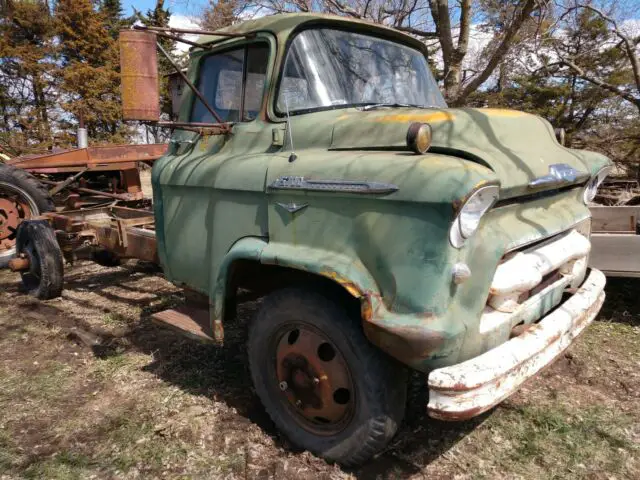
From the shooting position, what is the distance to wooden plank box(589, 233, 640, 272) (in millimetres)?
4023

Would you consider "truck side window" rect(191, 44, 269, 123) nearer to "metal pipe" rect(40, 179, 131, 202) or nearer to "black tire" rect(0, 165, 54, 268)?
"black tire" rect(0, 165, 54, 268)

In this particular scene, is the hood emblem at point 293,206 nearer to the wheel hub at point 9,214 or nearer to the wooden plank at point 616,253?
the wooden plank at point 616,253

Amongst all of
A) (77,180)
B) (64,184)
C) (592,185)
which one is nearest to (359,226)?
(592,185)

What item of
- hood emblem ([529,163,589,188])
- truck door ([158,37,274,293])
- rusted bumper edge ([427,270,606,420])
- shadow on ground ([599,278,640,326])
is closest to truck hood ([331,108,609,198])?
hood emblem ([529,163,589,188])

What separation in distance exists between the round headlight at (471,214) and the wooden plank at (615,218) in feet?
10.4

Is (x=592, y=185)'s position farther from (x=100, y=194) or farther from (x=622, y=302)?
(x=100, y=194)

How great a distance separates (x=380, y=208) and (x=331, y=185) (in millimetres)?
281

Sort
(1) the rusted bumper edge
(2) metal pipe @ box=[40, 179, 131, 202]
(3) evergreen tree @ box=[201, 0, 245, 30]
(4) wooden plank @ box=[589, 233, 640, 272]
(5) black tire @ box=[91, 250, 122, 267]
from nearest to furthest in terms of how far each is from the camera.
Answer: (1) the rusted bumper edge
(4) wooden plank @ box=[589, 233, 640, 272]
(5) black tire @ box=[91, 250, 122, 267]
(2) metal pipe @ box=[40, 179, 131, 202]
(3) evergreen tree @ box=[201, 0, 245, 30]

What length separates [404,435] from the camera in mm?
2896

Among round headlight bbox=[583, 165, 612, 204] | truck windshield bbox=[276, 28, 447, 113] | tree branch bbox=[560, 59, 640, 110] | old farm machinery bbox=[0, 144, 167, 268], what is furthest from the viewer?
tree branch bbox=[560, 59, 640, 110]

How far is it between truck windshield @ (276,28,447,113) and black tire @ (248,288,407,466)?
1.16 m

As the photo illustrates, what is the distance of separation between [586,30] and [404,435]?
17.3 m

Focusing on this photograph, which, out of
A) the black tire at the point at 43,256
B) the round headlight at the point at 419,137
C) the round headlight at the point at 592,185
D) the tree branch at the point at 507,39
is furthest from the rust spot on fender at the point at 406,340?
the tree branch at the point at 507,39

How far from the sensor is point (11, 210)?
6.60 m
